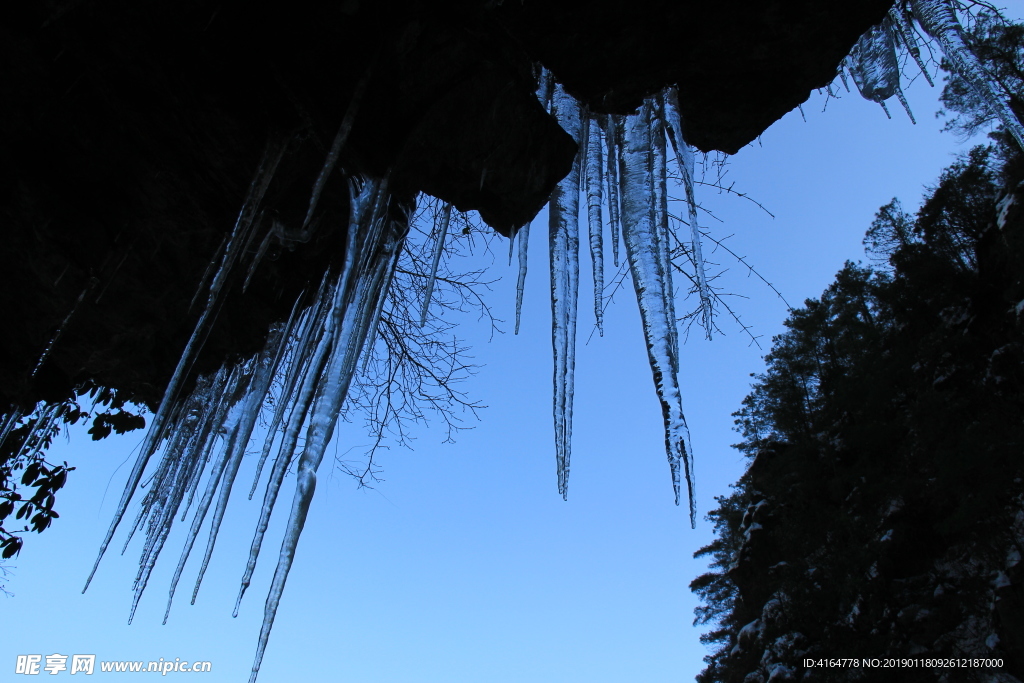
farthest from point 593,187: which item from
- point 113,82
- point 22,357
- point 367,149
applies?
point 22,357

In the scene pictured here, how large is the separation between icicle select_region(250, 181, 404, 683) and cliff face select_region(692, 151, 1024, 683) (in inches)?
405

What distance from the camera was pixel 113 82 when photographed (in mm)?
2469

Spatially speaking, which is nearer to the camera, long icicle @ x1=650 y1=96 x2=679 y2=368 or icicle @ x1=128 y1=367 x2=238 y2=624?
long icicle @ x1=650 y1=96 x2=679 y2=368

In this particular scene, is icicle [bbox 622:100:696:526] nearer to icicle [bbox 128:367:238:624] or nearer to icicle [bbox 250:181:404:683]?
icicle [bbox 250:181:404:683]

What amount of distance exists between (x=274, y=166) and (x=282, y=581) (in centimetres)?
192

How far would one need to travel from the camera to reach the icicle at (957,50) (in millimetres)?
2801

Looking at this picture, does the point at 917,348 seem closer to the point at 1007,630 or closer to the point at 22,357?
the point at 1007,630

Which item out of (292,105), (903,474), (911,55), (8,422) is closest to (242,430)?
(8,422)

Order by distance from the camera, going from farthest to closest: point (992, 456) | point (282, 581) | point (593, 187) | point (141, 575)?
point (992, 456)
point (141, 575)
point (593, 187)
point (282, 581)

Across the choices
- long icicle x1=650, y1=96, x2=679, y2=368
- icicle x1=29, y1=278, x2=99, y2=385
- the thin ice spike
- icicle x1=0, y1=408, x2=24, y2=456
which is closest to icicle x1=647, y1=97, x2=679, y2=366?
long icicle x1=650, y1=96, x2=679, y2=368

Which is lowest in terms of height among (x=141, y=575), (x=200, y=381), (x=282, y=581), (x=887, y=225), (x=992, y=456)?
(x=282, y=581)

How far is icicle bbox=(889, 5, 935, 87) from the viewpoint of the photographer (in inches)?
118

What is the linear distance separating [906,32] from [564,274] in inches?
92.8

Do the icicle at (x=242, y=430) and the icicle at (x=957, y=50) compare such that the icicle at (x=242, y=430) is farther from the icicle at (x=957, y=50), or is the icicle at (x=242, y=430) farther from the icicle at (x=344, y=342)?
the icicle at (x=957, y=50)
